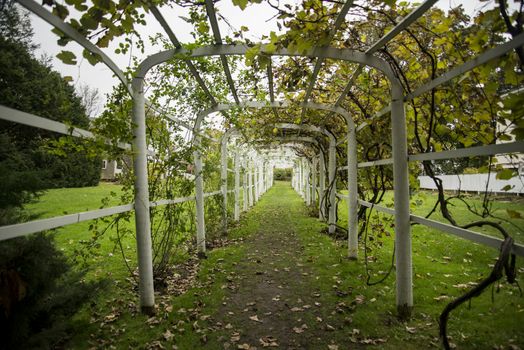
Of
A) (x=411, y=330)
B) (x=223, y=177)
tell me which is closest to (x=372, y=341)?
(x=411, y=330)

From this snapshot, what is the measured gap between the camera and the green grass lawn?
2824 millimetres

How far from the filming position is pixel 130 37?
3.04 metres

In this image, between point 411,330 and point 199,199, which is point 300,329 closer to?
point 411,330

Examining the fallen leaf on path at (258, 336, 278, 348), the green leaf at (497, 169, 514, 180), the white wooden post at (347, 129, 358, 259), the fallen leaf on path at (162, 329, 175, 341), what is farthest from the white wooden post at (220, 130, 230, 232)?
the green leaf at (497, 169, 514, 180)

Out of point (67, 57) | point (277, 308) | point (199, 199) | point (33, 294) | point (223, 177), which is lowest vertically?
point (277, 308)

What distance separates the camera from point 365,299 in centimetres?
376

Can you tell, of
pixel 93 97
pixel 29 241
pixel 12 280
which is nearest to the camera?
pixel 12 280

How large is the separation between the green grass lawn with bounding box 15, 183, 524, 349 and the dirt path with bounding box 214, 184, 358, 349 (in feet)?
0.55

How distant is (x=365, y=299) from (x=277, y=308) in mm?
1125

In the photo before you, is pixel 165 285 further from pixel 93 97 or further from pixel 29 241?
pixel 93 97

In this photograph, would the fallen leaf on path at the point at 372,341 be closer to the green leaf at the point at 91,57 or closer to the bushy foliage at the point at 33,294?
the bushy foliage at the point at 33,294

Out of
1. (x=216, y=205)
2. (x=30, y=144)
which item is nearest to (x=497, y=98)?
(x=30, y=144)

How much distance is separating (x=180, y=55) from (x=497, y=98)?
3.00m

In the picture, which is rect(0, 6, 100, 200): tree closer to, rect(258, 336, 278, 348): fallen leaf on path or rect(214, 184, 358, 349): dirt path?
rect(214, 184, 358, 349): dirt path
